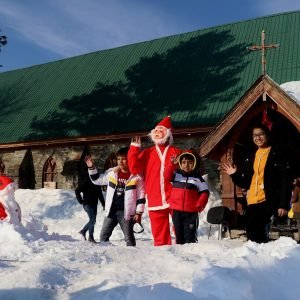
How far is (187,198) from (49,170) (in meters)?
14.3

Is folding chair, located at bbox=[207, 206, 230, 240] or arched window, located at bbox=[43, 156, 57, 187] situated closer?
folding chair, located at bbox=[207, 206, 230, 240]

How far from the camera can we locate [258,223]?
16.1ft

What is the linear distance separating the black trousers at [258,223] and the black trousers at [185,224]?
0.80m

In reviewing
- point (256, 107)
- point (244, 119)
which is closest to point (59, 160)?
point (244, 119)

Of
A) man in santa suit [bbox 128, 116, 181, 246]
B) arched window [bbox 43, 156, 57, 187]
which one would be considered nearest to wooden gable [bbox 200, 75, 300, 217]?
man in santa suit [bbox 128, 116, 181, 246]

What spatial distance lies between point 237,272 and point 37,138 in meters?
16.6

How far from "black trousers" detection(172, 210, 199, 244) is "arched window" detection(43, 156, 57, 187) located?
1388 centimetres

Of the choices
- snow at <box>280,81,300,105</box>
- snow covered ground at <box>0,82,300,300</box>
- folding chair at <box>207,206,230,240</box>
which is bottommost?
folding chair at <box>207,206,230,240</box>

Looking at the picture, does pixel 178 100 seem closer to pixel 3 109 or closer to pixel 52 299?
pixel 3 109

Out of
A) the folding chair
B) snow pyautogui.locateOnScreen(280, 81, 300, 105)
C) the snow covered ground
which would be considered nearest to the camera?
the snow covered ground

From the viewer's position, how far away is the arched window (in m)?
18.6

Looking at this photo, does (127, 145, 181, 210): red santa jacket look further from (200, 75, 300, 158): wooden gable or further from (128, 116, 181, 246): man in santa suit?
(200, 75, 300, 158): wooden gable

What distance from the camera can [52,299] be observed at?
282cm

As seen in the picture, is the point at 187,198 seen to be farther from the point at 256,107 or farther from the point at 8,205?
the point at 256,107
